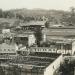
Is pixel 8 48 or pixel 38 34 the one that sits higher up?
pixel 8 48

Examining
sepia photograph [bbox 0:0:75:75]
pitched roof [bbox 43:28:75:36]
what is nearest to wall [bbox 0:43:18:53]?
sepia photograph [bbox 0:0:75:75]

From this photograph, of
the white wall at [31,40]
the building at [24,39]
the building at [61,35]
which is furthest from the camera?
the building at [61,35]

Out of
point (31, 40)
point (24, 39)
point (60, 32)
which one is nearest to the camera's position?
point (24, 39)

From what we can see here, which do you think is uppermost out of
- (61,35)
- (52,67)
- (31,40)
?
(52,67)

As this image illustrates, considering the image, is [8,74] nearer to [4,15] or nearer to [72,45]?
[72,45]

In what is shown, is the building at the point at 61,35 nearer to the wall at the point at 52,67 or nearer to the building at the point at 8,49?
the building at the point at 8,49

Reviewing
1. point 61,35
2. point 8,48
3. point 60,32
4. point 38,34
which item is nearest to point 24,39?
point 38,34

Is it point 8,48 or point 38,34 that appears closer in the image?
point 8,48

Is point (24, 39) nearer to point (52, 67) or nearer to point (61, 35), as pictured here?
point (61, 35)

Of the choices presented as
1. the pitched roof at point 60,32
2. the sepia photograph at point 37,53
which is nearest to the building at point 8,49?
the sepia photograph at point 37,53

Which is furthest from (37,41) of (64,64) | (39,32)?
(64,64)

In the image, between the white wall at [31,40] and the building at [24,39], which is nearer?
the building at [24,39]
